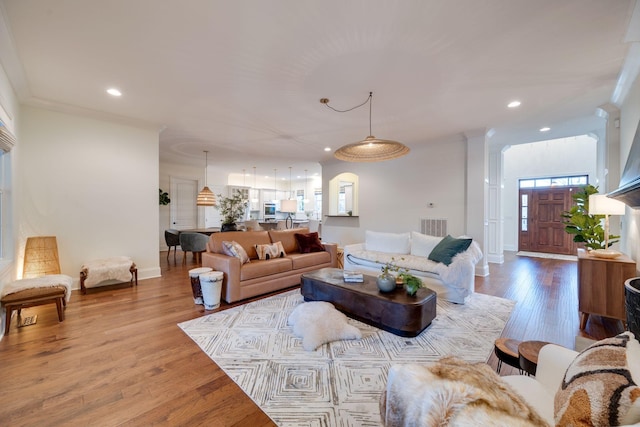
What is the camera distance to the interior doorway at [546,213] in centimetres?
709

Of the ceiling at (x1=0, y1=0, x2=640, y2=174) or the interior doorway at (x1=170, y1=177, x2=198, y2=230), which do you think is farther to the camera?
the interior doorway at (x1=170, y1=177, x2=198, y2=230)

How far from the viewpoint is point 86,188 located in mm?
4020

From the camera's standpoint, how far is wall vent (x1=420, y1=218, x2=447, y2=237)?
18.0ft

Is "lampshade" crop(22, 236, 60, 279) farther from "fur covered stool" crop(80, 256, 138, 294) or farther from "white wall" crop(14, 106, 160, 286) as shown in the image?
"fur covered stool" crop(80, 256, 138, 294)

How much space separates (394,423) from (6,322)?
387cm

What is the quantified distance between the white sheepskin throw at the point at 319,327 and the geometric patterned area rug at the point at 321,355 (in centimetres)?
6

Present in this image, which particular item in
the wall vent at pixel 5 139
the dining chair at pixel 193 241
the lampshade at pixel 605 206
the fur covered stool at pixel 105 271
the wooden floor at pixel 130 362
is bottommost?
the wooden floor at pixel 130 362

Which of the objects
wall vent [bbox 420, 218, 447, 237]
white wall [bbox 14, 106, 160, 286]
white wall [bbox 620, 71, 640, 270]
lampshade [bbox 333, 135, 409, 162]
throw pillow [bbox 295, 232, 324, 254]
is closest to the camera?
white wall [bbox 620, 71, 640, 270]

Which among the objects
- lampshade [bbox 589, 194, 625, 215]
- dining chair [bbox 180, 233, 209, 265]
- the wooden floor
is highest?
lampshade [bbox 589, 194, 625, 215]

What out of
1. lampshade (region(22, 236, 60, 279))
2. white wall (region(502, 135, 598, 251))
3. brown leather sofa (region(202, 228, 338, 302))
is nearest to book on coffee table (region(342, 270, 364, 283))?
brown leather sofa (region(202, 228, 338, 302))

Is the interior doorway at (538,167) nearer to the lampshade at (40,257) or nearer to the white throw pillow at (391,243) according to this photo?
the white throw pillow at (391,243)

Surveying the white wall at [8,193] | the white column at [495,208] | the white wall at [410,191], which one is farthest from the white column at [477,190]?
the white wall at [8,193]

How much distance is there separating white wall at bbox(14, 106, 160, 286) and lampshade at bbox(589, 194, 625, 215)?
21.7ft

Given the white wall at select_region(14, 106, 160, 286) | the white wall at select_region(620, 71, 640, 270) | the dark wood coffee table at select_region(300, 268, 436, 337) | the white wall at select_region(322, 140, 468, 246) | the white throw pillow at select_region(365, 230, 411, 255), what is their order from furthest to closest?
the white wall at select_region(322, 140, 468, 246)
the white throw pillow at select_region(365, 230, 411, 255)
the white wall at select_region(14, 106, 160, 286)
the white wall at select_region(620, 71, 640, 270)
the dark wood coffee table at select_region(300, 268, 436, 337)
